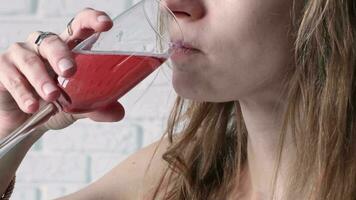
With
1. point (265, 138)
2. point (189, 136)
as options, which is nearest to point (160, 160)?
point (189, 136)

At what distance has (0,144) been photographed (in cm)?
101

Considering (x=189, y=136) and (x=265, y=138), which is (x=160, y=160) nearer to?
(x=189, y=136)

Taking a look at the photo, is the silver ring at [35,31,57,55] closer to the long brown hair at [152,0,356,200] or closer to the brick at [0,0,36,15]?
the long brown hair at [152,0,356,200]

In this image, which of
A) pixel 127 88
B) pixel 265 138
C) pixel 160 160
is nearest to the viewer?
pixel 127 88

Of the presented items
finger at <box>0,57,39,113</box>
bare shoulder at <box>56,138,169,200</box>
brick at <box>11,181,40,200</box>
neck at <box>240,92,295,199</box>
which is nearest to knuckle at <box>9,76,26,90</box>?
finger at <box>0,57,39,113</box>

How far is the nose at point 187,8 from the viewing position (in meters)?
0.91

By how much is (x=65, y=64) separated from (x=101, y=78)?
51 mm

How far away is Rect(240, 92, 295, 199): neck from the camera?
3.64 ft

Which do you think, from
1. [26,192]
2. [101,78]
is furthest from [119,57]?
[26,192]

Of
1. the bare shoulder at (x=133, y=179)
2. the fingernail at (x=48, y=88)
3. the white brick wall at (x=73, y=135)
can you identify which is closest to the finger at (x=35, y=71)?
the fingernail at (x=48, y=88)

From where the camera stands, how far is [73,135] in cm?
187

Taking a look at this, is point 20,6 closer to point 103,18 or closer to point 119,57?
point 103,18

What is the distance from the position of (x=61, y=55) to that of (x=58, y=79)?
3cm

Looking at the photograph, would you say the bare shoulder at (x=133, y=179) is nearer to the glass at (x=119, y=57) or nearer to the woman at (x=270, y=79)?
the woman at (x=270, y=79)
